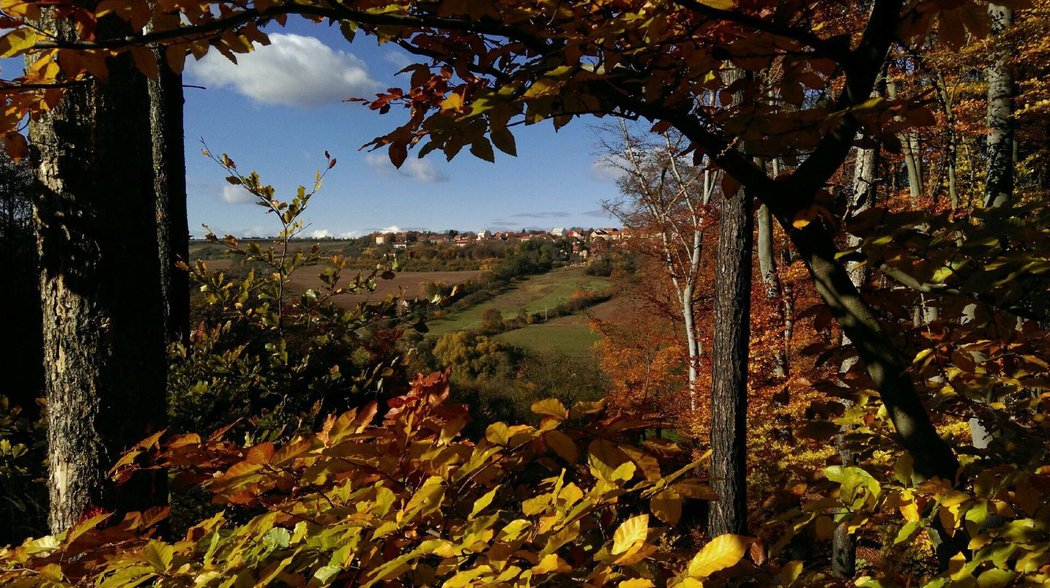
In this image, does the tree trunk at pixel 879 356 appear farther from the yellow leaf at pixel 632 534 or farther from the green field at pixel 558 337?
the green field at pixel 558 337

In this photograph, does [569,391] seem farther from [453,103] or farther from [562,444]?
[453,103]

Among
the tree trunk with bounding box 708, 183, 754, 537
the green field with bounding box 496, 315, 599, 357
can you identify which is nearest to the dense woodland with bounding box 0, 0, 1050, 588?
the tree trunk with bounding box 708, 183, 754, 537

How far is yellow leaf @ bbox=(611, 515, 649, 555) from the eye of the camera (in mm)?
1076

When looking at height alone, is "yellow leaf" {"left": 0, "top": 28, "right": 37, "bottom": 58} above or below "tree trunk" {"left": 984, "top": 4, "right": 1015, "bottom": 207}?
below

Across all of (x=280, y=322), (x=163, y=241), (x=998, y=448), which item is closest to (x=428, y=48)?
(x=998, y=448)

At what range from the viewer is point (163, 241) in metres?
5.32

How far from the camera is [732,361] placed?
5.36m

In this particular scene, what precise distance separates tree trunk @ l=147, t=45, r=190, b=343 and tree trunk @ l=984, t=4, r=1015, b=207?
320 inches

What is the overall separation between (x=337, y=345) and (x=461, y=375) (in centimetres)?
2079

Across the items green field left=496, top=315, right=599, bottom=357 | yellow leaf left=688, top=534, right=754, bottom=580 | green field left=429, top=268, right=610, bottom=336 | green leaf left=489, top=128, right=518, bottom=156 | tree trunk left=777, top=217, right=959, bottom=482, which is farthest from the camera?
green field left=429, top=268, right=610, bottom=336

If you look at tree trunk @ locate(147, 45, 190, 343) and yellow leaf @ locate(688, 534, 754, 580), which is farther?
tree trunk @ locate(147, 45, 190, 343)

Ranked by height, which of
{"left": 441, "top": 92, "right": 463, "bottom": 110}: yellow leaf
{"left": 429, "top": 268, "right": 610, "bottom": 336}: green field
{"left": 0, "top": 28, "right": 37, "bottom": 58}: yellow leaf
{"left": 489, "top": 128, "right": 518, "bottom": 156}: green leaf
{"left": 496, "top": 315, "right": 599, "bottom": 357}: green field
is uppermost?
{"left": 0, "top": 28, "right": 37, "bottom": 58}: yellow leaf

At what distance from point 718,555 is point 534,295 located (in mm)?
41710

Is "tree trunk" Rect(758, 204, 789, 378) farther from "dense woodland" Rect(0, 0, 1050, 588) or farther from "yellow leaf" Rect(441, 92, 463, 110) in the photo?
"yellow leaf" Rect(441, 92, 463, 110)
